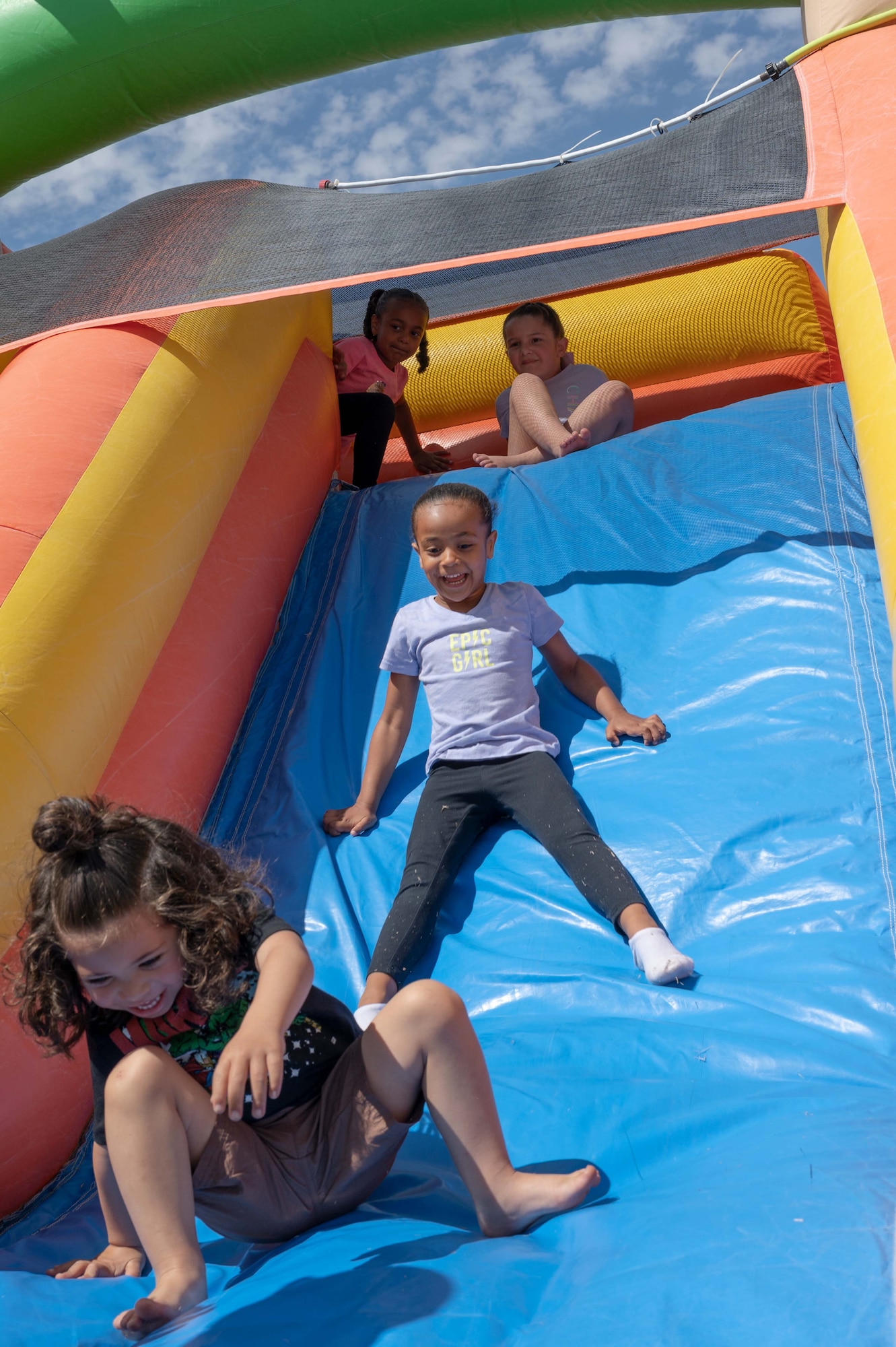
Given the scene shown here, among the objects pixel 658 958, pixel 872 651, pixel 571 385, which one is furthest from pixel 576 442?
pixel 658 958

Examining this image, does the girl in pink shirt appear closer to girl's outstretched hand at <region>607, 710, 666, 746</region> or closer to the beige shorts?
girl's outstretched hand at <region>607, 710, 666, 746</region>

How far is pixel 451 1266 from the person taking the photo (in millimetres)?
930

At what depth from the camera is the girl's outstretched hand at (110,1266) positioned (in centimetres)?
115

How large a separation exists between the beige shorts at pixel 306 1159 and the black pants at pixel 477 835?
0.45 m

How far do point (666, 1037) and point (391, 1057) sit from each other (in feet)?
1.33

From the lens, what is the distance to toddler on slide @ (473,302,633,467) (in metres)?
2.67

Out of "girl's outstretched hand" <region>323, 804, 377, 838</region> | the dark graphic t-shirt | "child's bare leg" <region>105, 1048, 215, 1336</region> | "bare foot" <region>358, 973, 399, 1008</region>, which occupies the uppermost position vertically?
"girl's outstretched hand" <region>323, 804, 377, 838</region>

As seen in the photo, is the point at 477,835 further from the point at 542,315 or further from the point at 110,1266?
the point at 542,315

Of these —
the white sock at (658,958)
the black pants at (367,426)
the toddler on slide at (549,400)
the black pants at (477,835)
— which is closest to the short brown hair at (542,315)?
the toddler on slide at (549,400)

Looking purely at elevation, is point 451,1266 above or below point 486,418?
below

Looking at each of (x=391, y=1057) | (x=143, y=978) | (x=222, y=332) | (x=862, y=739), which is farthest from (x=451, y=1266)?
(x=222, y=332)

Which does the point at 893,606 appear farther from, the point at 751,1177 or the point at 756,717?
the point at 751,1177

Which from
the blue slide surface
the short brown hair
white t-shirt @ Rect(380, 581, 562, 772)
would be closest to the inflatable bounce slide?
the blue slide surface

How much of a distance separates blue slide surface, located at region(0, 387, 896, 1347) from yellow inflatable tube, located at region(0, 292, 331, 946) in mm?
376
